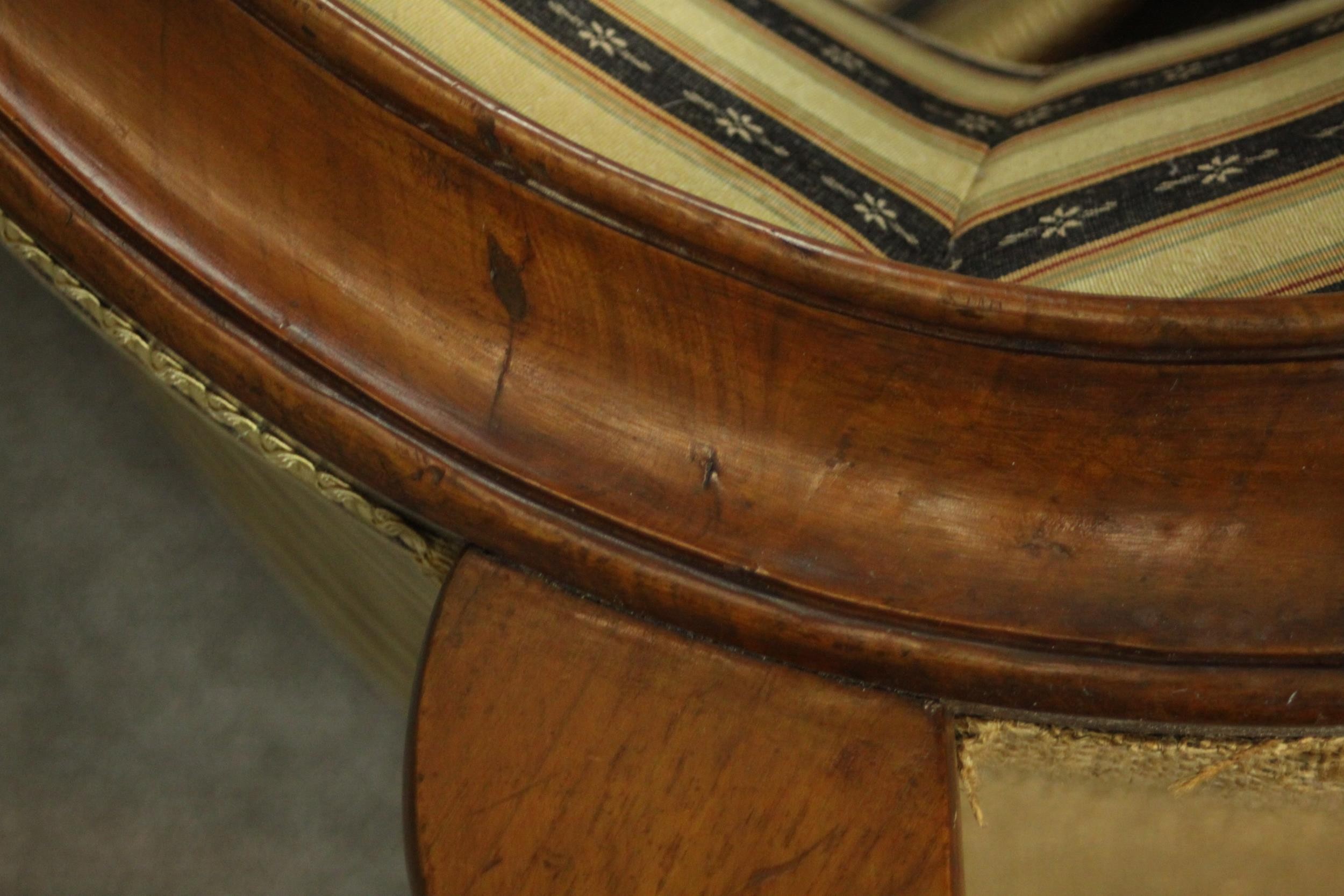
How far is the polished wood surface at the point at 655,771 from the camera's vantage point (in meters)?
0.58

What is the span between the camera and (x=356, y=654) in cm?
114

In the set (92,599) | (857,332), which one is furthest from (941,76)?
(92,599)

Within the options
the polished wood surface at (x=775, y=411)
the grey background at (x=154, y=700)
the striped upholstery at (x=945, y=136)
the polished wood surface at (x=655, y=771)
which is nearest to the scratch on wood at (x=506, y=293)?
the polished wood surface at (x=775, y=411)

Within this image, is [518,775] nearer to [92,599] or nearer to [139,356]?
[139,356]

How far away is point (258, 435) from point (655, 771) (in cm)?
27

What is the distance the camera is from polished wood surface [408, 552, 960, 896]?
58 cm

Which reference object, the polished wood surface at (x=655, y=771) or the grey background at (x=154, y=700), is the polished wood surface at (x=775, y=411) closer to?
the polished wood surface at (x=655, y=771)

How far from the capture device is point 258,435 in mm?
699

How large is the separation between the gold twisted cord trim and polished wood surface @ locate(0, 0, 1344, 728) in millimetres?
30

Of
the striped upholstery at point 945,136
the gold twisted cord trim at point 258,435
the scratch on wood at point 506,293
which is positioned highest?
the striped upholstery at point 945,136

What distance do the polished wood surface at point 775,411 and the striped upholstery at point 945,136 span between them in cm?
22

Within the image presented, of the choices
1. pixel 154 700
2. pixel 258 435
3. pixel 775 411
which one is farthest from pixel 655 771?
pixel 154 700

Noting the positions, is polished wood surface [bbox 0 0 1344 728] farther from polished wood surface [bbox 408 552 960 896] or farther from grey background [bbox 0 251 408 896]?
grey background [bbox 0 251 408 896]

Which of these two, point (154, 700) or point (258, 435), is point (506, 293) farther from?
point (154, 700)
